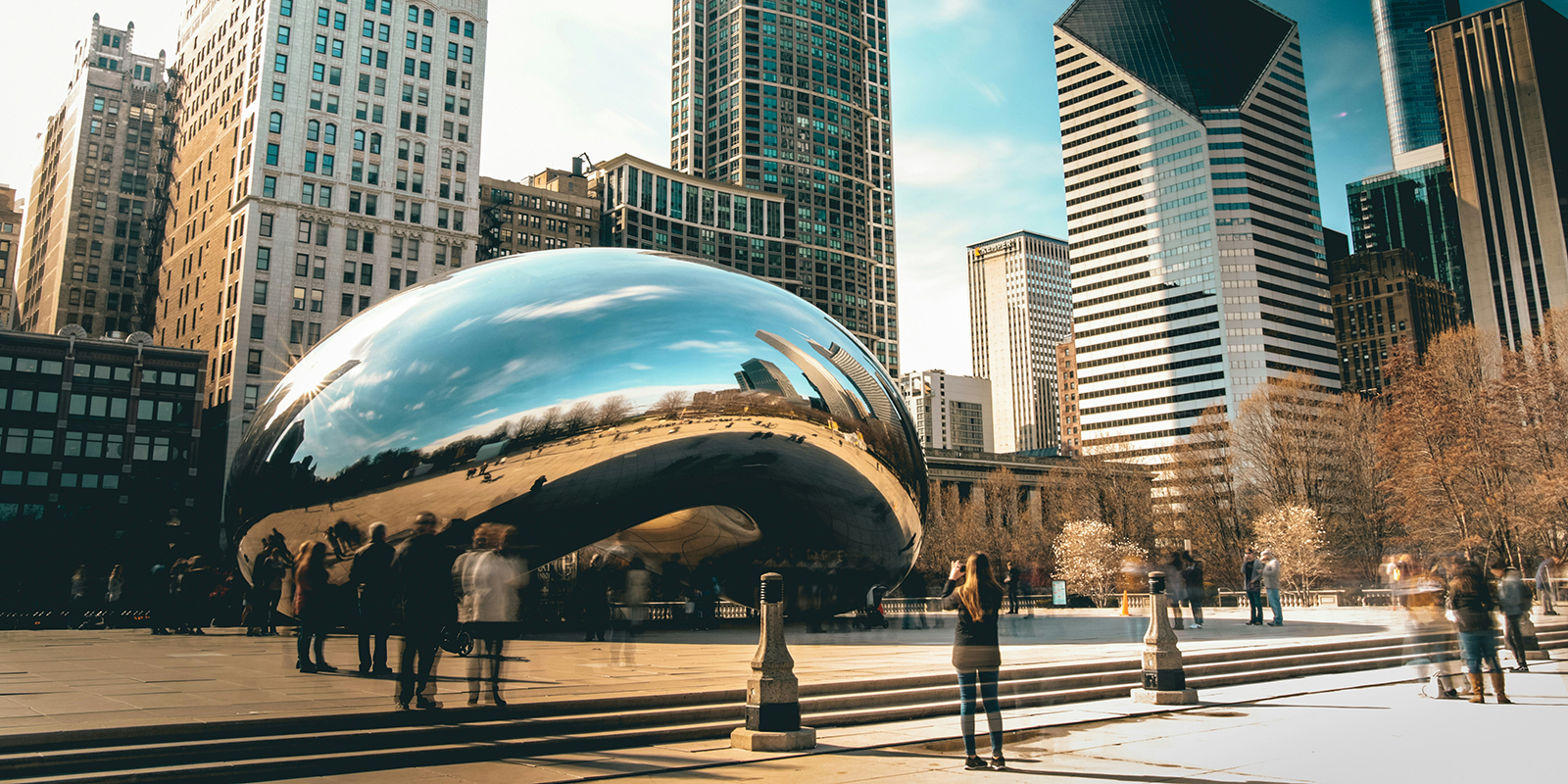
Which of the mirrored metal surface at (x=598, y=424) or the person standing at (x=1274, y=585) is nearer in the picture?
the mirrored metal surface at (x=598, y=424)

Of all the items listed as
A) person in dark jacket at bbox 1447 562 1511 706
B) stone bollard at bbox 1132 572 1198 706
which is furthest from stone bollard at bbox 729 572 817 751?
person in dark jacket at bbox 1447 562 1511 706

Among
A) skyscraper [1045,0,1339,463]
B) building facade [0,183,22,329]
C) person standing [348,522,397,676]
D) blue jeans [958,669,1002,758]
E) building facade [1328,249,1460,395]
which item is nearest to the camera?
person standing [348,522,397,676]

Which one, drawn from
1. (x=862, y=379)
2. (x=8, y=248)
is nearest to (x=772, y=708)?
(x=862, y=379)

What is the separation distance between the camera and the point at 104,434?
3127 inches

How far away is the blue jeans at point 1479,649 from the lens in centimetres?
1101

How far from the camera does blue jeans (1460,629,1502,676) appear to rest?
11.0m

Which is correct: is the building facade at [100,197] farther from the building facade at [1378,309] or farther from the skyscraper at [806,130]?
the building facade at [1378,309]

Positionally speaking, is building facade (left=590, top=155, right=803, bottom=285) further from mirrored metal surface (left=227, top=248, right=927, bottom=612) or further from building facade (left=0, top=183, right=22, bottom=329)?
mirrored metal surface (left=227, top=248, right=927, bottom=612)

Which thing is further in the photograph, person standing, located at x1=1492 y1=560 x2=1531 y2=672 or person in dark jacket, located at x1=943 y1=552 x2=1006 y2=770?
person standing, located at x1=1492 y1=560 x2=1531 y2=672

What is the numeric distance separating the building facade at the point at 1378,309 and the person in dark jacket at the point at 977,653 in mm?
130216

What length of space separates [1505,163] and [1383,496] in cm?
4540

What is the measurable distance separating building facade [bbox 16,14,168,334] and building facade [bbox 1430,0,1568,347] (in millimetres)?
119235

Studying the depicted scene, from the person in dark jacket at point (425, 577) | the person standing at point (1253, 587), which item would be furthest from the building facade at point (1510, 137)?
the person in dark jacket at point (425, 577)

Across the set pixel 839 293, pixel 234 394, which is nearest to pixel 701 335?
pixel 234 394
